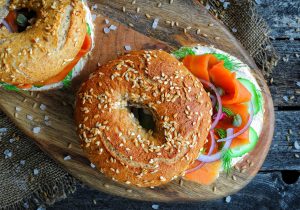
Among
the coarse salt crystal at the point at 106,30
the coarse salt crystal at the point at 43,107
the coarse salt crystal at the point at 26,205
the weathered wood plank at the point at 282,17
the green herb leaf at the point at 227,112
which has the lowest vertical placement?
the coarse salt crystal at the point at 26,205

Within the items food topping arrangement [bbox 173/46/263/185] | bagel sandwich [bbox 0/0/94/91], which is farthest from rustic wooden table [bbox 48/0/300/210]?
bagel sandwich [bbox 0/0/94/91]

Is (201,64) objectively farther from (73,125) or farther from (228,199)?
(228,199)

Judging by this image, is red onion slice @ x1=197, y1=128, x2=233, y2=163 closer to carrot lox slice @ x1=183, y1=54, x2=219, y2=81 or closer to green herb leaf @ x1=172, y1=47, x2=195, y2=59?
carrot lox slice @ x1=183, y1=54, x2=219, y2=81

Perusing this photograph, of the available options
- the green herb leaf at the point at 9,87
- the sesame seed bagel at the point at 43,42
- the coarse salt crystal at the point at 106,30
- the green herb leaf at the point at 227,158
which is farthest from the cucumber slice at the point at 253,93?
the green herb leaf at the point at 9,87

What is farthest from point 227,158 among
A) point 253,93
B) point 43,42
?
point 43,42

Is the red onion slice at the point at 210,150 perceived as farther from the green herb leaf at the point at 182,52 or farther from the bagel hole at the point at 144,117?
the green herb leaf at the point at 182,52
